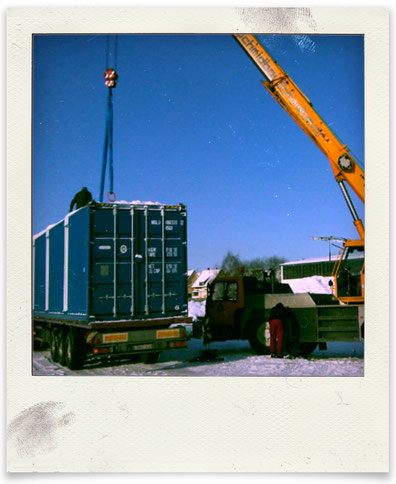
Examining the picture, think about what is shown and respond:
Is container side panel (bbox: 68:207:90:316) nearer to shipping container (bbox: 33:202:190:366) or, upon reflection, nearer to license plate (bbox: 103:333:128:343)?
shipping container (bbox: 33:202:190:366)

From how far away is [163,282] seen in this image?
9.18 m

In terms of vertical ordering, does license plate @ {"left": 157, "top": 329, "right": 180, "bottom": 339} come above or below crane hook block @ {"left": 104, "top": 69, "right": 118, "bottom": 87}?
below

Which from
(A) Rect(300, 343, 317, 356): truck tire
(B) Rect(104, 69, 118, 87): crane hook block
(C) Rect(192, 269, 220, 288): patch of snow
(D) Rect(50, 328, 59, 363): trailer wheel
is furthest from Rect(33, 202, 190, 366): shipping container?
(A) Rect(300, 343, 317, 356): truck tire

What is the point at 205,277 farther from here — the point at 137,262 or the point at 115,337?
the point at 115,337

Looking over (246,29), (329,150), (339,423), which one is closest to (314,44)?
(246,29)

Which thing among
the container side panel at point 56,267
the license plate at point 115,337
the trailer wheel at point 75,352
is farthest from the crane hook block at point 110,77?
the trailer wheel at point 75,352

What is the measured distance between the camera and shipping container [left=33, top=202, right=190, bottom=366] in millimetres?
8672

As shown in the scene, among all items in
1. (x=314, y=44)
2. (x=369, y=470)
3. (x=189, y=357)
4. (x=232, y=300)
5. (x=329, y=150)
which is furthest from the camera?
(x=232, y=300)

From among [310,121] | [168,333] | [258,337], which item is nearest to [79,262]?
[168,333]

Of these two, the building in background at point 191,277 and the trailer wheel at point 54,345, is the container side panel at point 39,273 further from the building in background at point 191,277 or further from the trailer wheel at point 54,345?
the building in background at point 191,277

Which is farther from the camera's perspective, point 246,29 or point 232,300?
point 232,300

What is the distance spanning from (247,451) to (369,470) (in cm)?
145

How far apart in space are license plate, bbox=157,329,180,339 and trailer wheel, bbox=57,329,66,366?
1.79 m

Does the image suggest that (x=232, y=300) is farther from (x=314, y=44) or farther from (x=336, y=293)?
(x=314, y=44)
